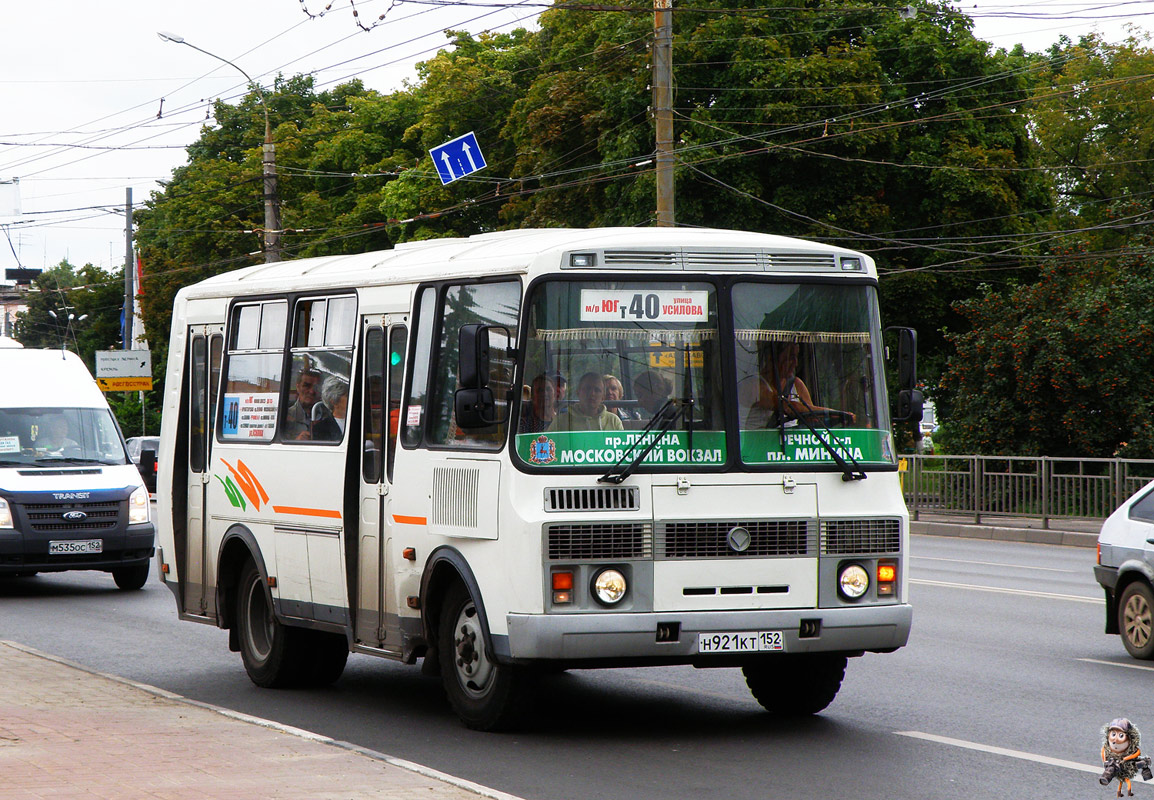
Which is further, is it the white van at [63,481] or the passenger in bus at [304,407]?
the white van at [63,481]

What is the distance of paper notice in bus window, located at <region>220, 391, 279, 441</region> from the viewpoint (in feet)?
37.1

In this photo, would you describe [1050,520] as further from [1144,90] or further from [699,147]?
[1144,90]

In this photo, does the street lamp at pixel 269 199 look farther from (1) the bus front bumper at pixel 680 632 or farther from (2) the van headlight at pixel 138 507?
(1) the bus front bumper at pixel 680 632

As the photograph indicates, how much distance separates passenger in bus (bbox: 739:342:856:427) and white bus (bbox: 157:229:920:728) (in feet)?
0.05

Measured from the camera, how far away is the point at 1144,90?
189 feet

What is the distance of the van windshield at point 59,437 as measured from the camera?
18.6 meters

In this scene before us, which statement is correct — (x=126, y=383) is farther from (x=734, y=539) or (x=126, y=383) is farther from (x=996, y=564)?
(x=734, y=539)

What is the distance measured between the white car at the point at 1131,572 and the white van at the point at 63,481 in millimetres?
10130

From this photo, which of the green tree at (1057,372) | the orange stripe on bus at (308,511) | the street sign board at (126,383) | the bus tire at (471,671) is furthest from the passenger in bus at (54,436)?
the street sign board at (126,383)

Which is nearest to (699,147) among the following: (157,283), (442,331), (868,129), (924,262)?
(868,129)

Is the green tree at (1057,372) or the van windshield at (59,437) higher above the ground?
the green tree at (1057,372)

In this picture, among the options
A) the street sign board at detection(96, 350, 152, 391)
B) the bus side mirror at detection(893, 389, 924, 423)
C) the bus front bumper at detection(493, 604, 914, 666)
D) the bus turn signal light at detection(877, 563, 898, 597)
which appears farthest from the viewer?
the street sign board at detection(96, 350, 152, 391)

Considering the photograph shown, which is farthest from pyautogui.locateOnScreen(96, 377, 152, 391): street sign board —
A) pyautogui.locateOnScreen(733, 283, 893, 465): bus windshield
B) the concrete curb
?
pyautogui.locateOnScreen(733, 283, 893, 465): bus windshield

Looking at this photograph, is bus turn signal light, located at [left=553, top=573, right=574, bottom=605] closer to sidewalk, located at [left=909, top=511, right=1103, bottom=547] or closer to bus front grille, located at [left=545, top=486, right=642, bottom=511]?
bus front grille, located at [left=545, top=486, right=642, bottom=511]
